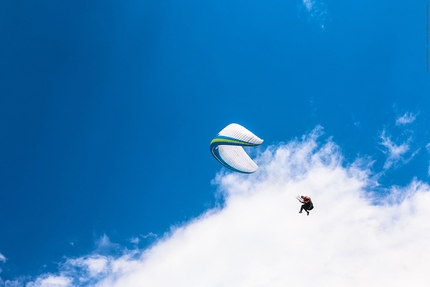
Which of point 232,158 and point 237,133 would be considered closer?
point 237,133

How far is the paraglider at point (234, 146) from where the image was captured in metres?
37.8

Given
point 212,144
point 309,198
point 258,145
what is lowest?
point 309,198

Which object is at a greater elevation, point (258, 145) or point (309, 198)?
point (258, 145)

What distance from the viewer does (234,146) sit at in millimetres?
42219

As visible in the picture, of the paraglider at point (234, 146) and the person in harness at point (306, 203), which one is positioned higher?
the paraglider at point (234, 146)

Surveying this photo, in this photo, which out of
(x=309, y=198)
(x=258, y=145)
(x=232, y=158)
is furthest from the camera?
(x=232, y=158)

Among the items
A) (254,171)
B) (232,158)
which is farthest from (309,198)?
(232,158)

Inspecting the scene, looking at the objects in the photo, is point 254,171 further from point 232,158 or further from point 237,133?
point 237,133

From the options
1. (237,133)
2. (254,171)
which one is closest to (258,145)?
(237,133)

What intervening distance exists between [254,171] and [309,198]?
6.39 metres

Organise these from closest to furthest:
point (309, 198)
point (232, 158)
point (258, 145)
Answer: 1. point (258, 145)
2. point (309, 198)
3. point (232, 158)

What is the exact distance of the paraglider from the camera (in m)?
37.8

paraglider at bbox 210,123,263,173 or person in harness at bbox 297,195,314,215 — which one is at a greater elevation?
paraglider at bbox 210,123,263,173

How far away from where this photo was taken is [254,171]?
41562mm
